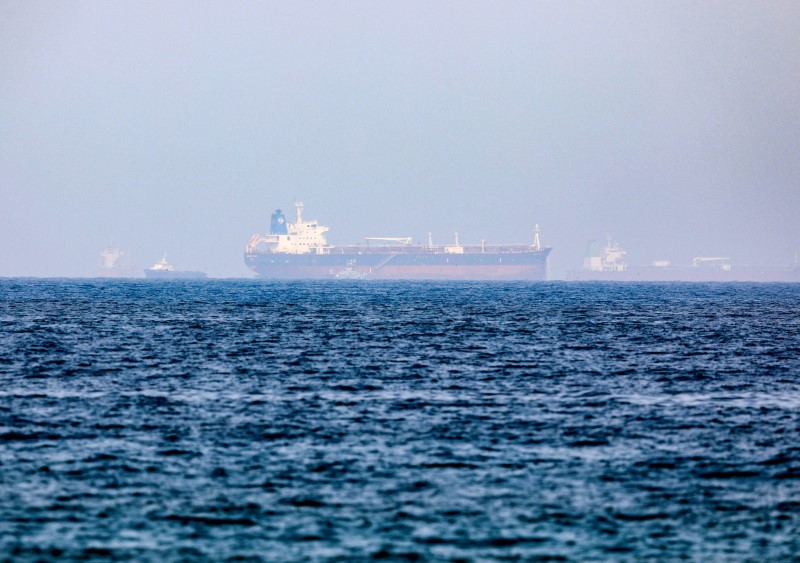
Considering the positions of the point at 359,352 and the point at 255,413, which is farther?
the point at 359,352

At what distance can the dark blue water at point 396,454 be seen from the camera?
14.5 m

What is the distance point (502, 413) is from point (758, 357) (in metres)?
19.4

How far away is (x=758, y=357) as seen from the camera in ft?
135

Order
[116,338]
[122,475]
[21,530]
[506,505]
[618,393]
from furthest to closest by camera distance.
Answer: [116,338]
[618,393]
[122,475]
[506,505]
[21,530]

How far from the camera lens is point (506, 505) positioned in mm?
16250

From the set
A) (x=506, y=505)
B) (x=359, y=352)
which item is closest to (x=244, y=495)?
(x=506, y=505)

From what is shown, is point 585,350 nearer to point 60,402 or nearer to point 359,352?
point 359,352

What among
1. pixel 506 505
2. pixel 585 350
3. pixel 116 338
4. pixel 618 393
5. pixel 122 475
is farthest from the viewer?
pixel 116 338

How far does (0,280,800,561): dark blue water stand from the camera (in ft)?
47.7

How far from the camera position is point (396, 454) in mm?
19906

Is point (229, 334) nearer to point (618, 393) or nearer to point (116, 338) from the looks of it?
point (116, 338)

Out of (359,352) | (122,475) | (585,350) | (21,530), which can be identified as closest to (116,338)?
(359,352)

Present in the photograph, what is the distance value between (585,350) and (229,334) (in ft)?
56.5

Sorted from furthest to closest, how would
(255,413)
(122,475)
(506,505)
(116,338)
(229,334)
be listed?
1. (229,334)
2. (116,338)
3. (255,413)
4. (122,475)
5. (506,505)
